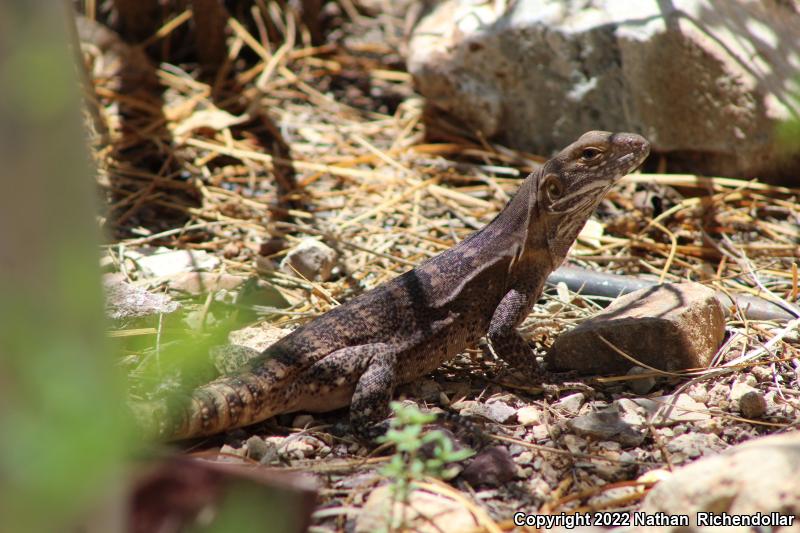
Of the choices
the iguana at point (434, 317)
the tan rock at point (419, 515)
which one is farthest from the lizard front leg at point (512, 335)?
the tan rock at point (419, 515)

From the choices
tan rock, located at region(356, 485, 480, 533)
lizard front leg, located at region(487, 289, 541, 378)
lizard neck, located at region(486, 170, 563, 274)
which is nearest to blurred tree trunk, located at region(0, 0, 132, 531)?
tan rock, located at region(356, 485, 480, 533)

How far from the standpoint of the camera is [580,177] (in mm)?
4055

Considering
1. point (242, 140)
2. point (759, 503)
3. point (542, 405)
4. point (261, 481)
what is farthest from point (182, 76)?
point (759, 503)

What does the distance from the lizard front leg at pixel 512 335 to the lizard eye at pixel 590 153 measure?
780 millimetres

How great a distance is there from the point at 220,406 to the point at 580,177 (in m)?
2.14

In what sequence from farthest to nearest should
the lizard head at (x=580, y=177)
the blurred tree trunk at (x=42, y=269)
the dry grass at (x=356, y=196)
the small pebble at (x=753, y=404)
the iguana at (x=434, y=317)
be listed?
the dry grass at (x=356, y=196) < the lizard head at (x=580, y=177) < the iguana at (x=434, y=317) < the small pebble at (x=753, y=404) < the blurred tree trunk at (x=42, y=269)

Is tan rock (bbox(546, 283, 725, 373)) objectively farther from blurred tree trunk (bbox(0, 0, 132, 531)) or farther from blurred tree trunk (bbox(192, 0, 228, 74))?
blurred tree trunk (bbox(192, 0, 228, 74))

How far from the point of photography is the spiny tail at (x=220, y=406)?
9.95 ft

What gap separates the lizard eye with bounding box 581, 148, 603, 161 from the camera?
4.04m

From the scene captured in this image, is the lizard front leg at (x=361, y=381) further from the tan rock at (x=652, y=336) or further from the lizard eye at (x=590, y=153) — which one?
the lizard eye at (x=590, y=153)

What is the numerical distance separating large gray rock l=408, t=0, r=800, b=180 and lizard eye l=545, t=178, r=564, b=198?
224 centimetres

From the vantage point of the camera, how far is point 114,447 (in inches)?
44.4

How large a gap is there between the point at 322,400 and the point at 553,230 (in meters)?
1.50

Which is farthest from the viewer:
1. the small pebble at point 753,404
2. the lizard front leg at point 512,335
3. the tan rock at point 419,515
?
the lizard front leg at point 512,335
